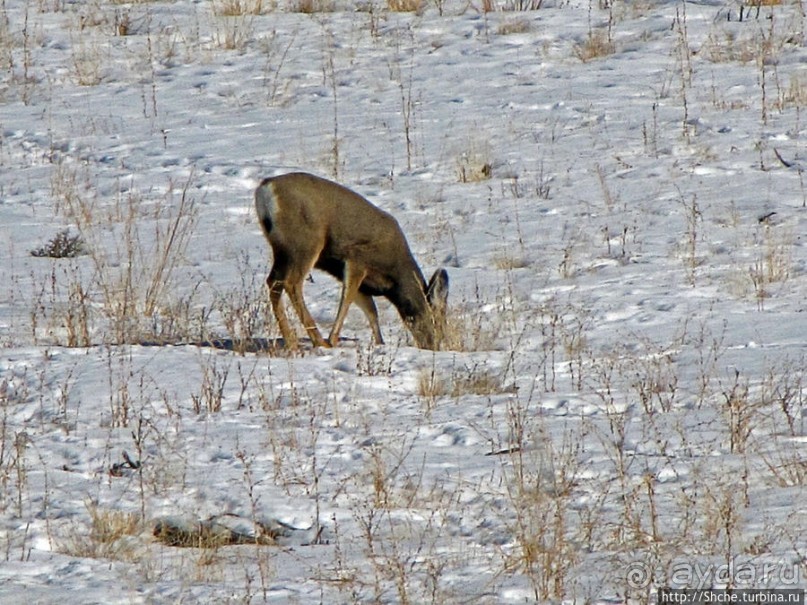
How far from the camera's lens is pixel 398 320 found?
1177 centimetres

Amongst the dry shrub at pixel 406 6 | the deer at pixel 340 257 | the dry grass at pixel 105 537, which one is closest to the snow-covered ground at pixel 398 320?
the dry grass at pixel 105 537

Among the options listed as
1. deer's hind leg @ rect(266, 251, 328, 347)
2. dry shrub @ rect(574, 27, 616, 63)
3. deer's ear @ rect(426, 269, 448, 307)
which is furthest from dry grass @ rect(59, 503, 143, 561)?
dry shrub @ rect(574, 27, 616, 63)

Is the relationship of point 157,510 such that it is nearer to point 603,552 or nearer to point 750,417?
point 603,552

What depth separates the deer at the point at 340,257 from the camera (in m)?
10.1

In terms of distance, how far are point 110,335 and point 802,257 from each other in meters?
5.63

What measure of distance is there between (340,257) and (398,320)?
4.03 ft

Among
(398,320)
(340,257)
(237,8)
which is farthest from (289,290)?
(237,8)

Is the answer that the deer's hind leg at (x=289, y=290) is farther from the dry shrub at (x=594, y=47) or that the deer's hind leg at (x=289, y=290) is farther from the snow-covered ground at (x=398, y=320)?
the dry shrub at (x=594, y=47)

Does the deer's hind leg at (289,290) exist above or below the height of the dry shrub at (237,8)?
below

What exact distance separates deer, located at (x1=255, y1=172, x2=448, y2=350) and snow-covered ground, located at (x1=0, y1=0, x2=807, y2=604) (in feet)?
0.78

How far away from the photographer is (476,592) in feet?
17.0

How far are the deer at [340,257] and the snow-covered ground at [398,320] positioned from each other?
24 cm

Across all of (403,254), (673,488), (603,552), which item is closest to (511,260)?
(403,254)

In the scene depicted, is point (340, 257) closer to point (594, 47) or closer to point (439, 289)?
point (439, 289)
